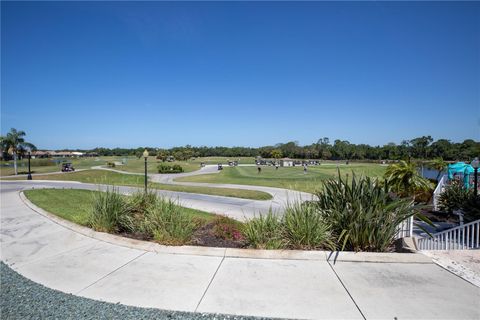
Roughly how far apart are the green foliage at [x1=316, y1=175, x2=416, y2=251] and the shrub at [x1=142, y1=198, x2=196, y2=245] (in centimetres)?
301

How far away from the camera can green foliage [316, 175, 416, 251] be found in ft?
15.1

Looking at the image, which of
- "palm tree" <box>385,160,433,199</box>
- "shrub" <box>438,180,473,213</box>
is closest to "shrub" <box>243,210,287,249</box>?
"palm tree" <box>385,160,433,199</box>

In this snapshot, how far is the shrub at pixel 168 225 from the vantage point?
5.11 metres

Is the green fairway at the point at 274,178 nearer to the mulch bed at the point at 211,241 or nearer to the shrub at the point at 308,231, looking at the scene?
the mulch bed at the point at 211,241

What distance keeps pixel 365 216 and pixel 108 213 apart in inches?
234

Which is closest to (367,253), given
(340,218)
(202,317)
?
(340,218)

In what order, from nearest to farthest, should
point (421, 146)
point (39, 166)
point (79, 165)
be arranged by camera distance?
point (39, 166) → point (79, 165) → point (421, 146)

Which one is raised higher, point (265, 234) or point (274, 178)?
point (265, 234)

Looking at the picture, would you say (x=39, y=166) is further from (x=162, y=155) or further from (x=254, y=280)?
(x=254, y=280)

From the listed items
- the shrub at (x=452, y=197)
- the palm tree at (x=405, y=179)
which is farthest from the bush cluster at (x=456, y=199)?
the palm tree at (x=405, y=179)

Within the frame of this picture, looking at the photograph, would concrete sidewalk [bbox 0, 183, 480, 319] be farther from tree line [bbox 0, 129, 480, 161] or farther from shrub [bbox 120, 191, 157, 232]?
tree line [bbox 0, 129, 480, 161]

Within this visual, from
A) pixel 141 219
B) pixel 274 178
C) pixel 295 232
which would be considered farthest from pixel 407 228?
pixel 274 178

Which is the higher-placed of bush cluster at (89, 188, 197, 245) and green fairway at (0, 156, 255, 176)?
bush cluster at (89, 188, 197, 245)

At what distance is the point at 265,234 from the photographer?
5.02 m
